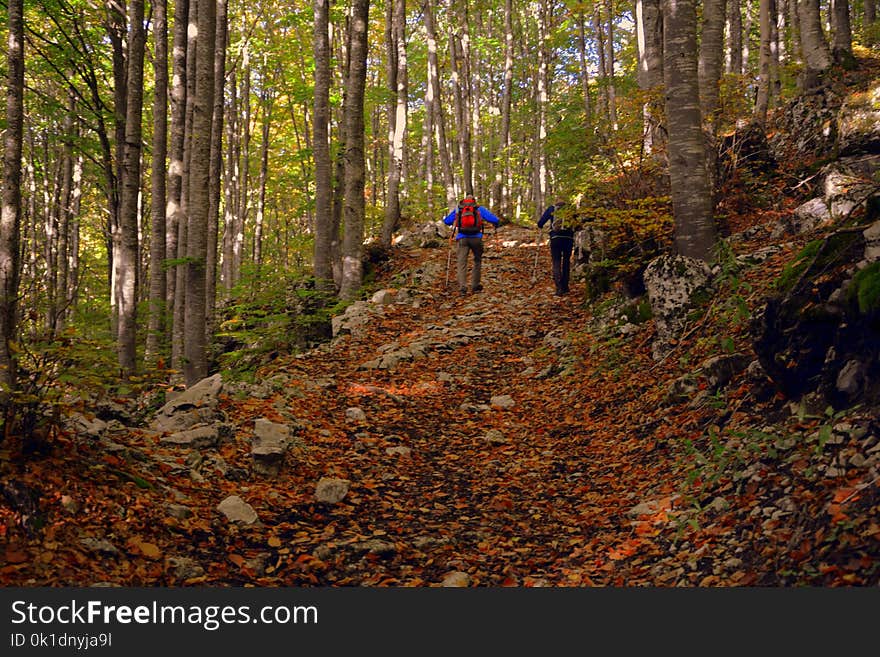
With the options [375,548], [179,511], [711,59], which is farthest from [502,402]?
[711,59]

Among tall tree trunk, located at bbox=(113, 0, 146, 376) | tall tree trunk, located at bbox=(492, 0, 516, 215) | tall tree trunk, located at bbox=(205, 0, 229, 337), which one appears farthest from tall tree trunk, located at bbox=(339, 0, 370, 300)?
tall tree trunk, located at bbox=(492, 0, 516, 215)

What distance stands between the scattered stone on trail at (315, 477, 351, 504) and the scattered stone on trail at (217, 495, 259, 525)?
0.70m

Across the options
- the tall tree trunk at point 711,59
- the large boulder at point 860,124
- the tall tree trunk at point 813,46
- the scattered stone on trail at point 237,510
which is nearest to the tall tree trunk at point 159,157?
the scattered stone on trail at point 237,510

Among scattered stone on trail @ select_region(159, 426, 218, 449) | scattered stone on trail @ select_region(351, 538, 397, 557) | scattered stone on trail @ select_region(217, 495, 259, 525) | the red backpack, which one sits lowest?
scattered stone on trail @ select_region(351, 538, 397, 557)

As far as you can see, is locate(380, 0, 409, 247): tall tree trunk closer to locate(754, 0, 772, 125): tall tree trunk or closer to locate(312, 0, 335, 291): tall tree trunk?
locate(312, 0, 335, 291): tall tree trunk

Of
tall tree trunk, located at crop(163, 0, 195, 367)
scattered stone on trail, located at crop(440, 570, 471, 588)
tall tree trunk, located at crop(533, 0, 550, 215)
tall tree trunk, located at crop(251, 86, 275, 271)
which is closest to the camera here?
scattered stone on trail, located at crop(440, 570, 471, 588)

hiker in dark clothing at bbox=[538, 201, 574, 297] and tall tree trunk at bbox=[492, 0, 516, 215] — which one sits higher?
tall tree trunk at bbox=[492, 0, 516, 215]

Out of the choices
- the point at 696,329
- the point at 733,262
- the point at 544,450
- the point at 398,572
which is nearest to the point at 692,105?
the point at 733,262

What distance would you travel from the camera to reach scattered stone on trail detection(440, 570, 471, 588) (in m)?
4.21

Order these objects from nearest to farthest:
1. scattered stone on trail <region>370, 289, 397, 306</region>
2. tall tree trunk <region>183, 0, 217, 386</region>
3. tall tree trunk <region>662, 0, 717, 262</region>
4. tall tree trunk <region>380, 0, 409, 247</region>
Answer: tall tree trunk <region>662, 0, 717, 262</region>, tall tree trunk <region>183, 0, 217, 386</region>, scattered stone on trail <region>370, 289, 397, 306</region>, tall tree trunk <region>380, 0, 409, 247</region>

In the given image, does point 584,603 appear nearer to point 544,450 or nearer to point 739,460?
point 739,460

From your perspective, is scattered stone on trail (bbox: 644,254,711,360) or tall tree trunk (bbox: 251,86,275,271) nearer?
scattered stone on trail (bbox: 644,254,711,360)

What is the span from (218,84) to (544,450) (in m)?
11.0

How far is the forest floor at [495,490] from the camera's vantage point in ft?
12.3
